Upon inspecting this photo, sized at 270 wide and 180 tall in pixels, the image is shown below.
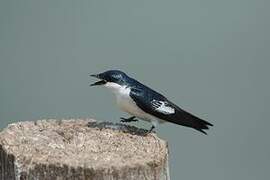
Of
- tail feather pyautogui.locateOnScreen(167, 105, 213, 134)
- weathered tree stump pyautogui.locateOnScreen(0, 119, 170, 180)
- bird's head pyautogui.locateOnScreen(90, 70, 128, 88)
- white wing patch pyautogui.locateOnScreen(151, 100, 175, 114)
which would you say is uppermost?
bird's head pyautogui.locateOnScreen(90, 70, 128, 88)

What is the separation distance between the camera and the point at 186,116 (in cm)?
298

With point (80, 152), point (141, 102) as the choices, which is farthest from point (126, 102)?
point (80, 152)

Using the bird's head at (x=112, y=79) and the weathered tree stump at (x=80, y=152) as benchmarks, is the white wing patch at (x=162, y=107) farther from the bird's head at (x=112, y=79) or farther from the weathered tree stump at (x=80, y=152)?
the weathered tree stump at (x=80, y=152)

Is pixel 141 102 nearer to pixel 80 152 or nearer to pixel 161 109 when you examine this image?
pixel 161 109

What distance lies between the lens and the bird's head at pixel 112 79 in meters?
2.89

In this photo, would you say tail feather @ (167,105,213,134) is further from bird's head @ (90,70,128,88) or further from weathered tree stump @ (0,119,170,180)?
weathered tree stump @ (0,119,170,180)

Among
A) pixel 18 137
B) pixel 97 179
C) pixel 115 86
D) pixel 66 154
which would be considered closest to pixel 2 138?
pixel 18 137

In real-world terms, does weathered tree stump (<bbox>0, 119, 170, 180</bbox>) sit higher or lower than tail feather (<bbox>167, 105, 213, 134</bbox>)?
lower

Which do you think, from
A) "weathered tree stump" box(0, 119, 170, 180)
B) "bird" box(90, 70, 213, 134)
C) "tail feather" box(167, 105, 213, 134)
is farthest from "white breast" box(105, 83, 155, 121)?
"weathered tree stump" box(0, 119, 170, 180)

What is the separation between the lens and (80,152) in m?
2.13

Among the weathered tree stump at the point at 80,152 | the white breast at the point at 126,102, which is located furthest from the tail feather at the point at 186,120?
the weathered tree stump at the point at 80,152

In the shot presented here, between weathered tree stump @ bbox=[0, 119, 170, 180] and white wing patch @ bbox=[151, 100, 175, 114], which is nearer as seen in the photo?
weathered tree stump @ bbox=[0, 119, 170, 180]

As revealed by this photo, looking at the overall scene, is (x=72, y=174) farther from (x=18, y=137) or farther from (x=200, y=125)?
(x=200, y=125)

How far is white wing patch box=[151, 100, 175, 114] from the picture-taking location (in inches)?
115
